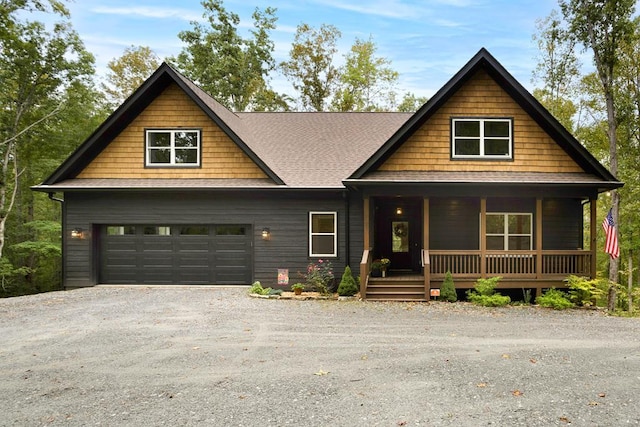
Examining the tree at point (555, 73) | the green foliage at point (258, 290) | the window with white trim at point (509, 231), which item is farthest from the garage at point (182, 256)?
the tree at point (555, 73)

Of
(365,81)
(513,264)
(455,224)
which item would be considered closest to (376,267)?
(455,224)

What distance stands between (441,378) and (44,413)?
4.72 meters

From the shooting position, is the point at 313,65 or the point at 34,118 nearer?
the point at 34,118

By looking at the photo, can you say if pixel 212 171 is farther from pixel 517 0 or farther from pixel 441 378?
pixel 517 0

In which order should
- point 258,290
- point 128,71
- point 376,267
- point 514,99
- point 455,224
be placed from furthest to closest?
point 128,71 → point 455,224 → point 376,267 → point 514,99 → point 258,290

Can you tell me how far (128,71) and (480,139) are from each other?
25671 mm

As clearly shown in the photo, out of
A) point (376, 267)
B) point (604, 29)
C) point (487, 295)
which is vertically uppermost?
point (604, 29)

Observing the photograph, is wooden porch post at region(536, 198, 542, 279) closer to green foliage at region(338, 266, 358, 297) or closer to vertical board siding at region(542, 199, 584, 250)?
vertical board siding at region(542, 199, 584, 250)

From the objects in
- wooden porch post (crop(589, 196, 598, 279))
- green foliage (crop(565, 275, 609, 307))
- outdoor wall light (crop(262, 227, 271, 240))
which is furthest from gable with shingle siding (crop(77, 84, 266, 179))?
wooden porch post (crop(589, 196, 598, 279))

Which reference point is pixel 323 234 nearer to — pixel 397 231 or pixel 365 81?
pixel 397 231

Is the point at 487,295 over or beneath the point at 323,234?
beneath

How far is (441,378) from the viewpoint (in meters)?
5.61

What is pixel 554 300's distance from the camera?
11125 mm

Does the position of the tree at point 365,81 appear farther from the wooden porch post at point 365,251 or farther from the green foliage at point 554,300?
the green foliage at point 554,300
